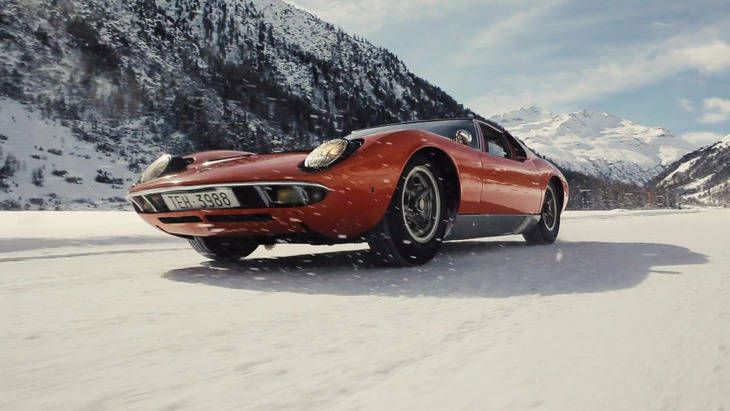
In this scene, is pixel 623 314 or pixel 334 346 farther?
pixel 623 314

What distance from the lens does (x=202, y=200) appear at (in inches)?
144

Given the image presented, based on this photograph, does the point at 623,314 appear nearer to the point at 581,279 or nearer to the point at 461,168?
the point at 581,279

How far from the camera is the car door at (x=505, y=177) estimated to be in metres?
4.84

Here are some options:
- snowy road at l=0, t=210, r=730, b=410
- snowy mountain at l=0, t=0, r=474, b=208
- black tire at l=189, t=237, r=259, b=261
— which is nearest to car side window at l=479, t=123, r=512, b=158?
snowy road at l=0, t=210, r=730, b=410

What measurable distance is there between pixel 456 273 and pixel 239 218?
135 cm

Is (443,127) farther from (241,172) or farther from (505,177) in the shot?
(241,172)

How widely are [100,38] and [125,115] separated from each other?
20744mm

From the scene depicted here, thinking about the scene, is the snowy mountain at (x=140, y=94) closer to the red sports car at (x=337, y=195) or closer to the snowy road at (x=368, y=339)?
the red sports car at (x=337, y=195)

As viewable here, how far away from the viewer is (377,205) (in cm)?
Answer: 363

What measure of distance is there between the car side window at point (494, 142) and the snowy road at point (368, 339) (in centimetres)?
174

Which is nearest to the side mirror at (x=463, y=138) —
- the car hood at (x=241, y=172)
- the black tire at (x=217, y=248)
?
the car hood at (x=241, y=172)

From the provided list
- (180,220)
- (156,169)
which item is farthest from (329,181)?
(156,169)

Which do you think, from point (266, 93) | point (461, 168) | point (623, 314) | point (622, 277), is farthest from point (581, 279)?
point (266, 93)

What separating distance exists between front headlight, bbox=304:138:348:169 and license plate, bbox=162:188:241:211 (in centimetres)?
50
